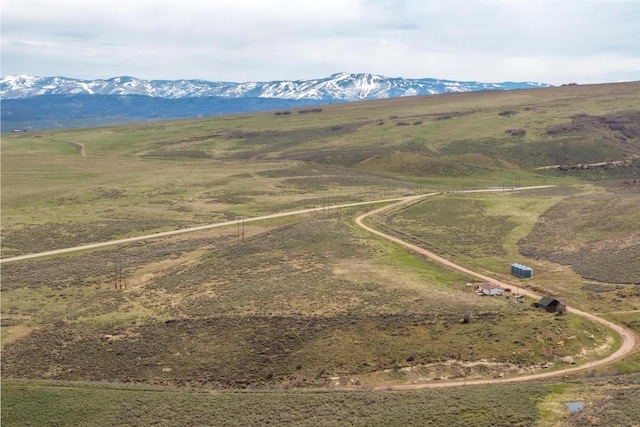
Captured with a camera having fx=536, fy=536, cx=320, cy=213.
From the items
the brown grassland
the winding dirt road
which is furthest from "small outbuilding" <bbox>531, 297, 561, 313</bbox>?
the winding dirt road

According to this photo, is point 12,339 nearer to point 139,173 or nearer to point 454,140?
point 139,173

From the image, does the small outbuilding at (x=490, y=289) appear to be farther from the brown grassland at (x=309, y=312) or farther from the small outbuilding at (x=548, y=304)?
the small outbuilding at (x=548, y=304)

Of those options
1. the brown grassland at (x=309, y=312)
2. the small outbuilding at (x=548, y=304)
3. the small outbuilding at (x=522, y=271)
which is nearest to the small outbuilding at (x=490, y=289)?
the brown grassland at (x=309, y=312)

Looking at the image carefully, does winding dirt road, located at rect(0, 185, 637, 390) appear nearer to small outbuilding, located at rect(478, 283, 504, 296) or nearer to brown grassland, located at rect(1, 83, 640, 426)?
brown grassland, located at rect(1, 83, 640, 426)

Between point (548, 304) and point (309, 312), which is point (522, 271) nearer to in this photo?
point (548, 304)

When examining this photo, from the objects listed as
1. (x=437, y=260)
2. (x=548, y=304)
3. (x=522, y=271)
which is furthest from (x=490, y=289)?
(x=437, y=260)

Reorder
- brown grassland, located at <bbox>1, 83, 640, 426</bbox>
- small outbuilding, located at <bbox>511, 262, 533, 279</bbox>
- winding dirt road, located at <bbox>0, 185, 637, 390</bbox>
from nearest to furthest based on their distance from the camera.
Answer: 1. brown grassland, located at <bbox>1, 83, 640, 426</bbox>
2. winding dirt road, located at <bbox>0, 185, 637, 390</bbox>
3. small outbuilding, located at <bbox>511, 262, 533, 279</bbox>

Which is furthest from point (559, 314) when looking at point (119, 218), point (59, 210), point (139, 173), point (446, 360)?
point (139, 173)
